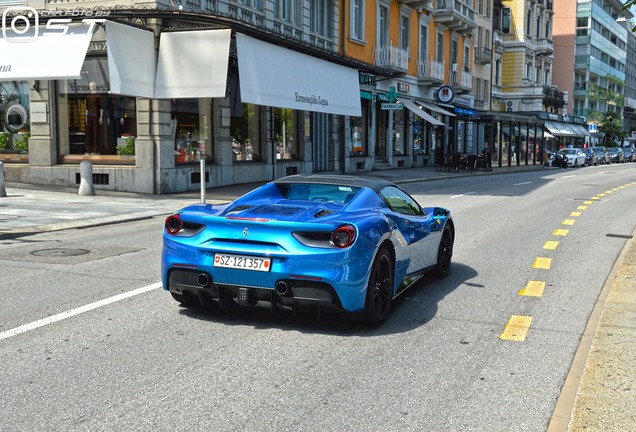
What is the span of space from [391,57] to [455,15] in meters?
9.79

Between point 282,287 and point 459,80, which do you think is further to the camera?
point 459,80

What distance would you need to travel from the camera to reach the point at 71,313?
6.46 meters

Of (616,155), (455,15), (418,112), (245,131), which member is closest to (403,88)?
(418,112)

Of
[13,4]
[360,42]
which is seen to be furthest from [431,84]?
[13,4]

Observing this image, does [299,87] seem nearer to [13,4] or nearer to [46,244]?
[13,4]

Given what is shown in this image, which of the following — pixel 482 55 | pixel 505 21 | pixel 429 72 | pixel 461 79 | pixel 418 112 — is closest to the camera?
pixel 418 112

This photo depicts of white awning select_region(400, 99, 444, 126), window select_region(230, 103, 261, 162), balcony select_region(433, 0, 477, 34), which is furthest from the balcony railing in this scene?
window select_region(230, 103, 261, 162)

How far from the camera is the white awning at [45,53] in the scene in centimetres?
1855

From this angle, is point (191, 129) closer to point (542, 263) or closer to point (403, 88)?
point (542, 263)

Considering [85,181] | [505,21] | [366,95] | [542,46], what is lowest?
[85,181]

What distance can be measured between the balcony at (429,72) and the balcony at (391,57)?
222 centimetres

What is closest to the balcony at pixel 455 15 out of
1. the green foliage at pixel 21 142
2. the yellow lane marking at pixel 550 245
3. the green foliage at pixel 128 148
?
the green foliage at pixel 128 148

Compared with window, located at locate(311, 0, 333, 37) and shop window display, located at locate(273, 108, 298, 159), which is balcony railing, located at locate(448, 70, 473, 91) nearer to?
window, located at locate(311, 0, 333, 37)

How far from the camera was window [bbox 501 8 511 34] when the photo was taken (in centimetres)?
6633
